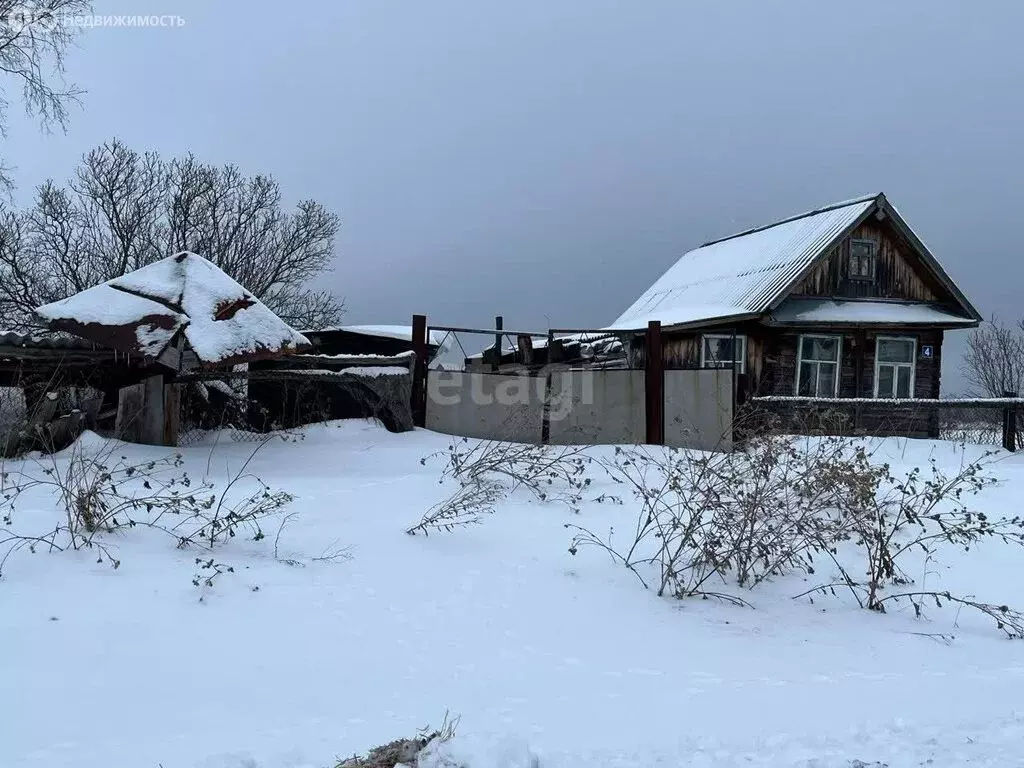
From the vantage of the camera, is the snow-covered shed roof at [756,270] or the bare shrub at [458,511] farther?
the snow-covered shed roof at [756,270]

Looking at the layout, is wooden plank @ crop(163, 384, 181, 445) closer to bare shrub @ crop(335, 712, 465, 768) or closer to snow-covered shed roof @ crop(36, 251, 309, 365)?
snow-covered shed roof @ crop(36, 251, 309, 365)

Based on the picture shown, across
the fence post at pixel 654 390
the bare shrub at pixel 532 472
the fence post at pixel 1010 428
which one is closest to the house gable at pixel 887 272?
the fence post at pixel 1010 428

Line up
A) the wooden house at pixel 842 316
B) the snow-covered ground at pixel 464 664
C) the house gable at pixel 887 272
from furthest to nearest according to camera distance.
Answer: the house gable at pixel 887 272 → the wooden house at pixel 842 316 → the snow-covered ground at pixel 464 664

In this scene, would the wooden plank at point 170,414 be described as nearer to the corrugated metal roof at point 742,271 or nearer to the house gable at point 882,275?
the corrugated metal roof at point 742,271

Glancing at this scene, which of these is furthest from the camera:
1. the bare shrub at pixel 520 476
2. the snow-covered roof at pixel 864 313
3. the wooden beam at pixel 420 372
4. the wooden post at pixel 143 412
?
the snow-covered roof at pixel 864 313

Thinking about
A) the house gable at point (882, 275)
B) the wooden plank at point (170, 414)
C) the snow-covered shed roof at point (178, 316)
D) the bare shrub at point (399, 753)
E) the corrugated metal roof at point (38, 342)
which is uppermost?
the house gable at point (882, 275)

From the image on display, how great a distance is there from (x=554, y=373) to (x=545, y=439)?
101cm

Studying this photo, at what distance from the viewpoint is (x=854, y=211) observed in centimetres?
1772

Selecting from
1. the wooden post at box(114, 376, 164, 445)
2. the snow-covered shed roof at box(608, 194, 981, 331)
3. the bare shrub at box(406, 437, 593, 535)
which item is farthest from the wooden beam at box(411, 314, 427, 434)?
the snow-covered shed roof at box(608, 194, 981, 331)

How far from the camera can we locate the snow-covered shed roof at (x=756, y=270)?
54.8ft

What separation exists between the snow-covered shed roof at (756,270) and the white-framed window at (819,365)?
1830 millimetres

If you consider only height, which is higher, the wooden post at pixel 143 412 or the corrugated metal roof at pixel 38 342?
the corrugated metal roof at pixel 38 342

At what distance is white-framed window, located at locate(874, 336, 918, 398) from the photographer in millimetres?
17922

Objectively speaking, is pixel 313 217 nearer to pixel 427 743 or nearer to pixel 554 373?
pixel 554 373
